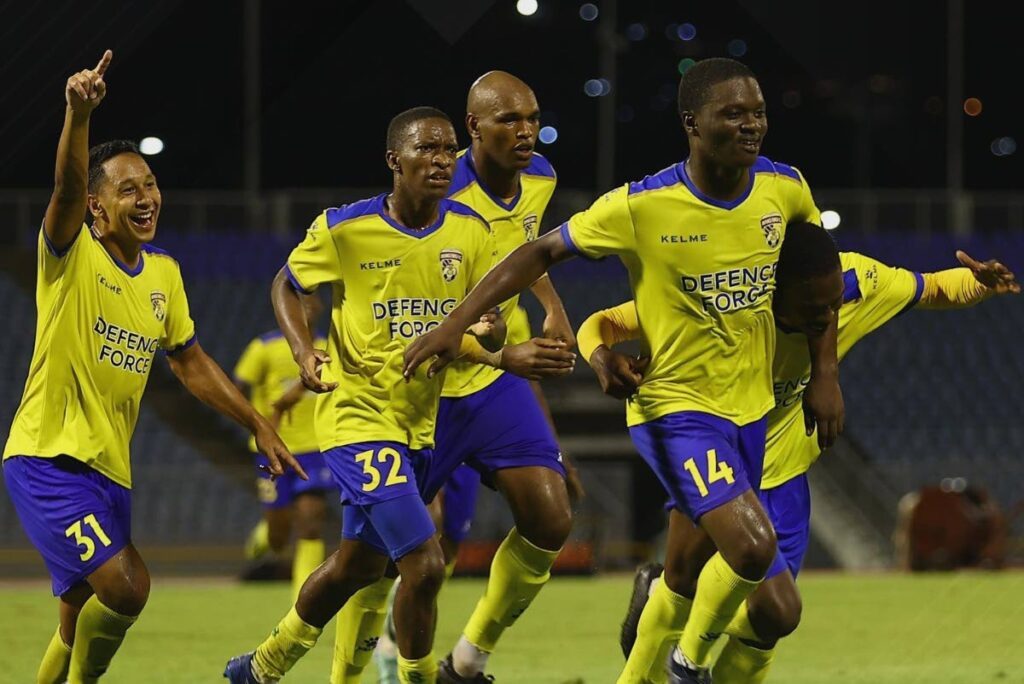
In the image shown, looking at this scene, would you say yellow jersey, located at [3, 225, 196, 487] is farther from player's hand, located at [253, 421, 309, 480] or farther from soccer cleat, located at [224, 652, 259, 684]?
soccer cleat, located at [224, 652, 259, 684]

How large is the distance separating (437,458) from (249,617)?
620 centimetres

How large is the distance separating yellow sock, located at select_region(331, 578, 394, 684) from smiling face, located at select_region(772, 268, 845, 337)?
195 cm

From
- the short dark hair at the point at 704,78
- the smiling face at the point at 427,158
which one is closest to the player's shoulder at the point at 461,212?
the smiling face at the point at 427,158

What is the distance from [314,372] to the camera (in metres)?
6.66

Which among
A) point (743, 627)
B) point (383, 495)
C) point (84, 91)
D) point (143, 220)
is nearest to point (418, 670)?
point (383, 495)

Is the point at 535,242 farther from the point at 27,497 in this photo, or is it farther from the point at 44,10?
the point at 44,10

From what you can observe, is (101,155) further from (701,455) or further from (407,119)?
(701,455)

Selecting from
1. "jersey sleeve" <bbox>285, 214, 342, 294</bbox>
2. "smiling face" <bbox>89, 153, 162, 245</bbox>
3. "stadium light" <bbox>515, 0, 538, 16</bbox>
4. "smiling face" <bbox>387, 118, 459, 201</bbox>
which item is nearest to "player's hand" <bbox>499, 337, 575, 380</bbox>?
"smiling face" <bbox>387, 118, 459, 201</bbox>

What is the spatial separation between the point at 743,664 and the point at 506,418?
4.33 ft

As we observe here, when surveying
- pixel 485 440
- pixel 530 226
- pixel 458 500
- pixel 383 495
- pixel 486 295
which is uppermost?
pixel 530 226

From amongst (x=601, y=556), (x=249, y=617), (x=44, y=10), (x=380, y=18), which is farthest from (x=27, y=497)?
(x=380, y=18)

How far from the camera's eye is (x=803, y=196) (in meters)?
6.57

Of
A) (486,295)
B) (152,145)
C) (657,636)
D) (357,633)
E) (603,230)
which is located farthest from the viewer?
(152,145)

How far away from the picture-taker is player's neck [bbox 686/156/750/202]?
634 centimetres
